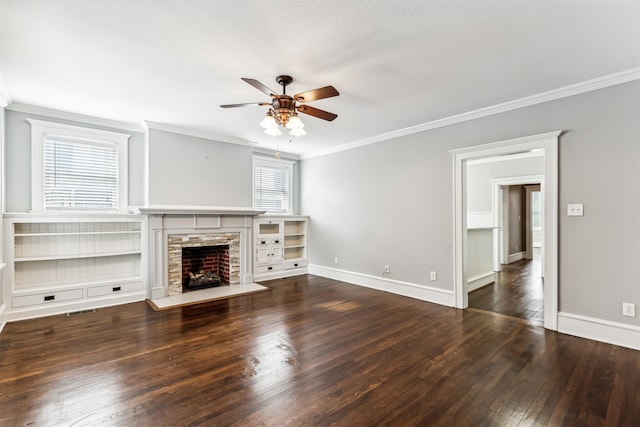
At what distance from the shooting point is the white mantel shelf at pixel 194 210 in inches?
172

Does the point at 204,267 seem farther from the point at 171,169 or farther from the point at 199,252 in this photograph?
the point at 171,169

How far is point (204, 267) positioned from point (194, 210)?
1305mm

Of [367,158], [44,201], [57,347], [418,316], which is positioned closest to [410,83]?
[367,158]

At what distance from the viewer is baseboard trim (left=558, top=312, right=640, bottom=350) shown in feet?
9.58

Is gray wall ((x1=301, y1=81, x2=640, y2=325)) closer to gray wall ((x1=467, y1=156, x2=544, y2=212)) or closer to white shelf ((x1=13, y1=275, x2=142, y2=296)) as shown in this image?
gray wall ((x1=467, y1=156, x2=544, y2=212))

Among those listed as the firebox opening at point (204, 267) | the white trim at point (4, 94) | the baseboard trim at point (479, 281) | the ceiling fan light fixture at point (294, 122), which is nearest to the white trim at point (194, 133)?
the white trim at point (4, 94)

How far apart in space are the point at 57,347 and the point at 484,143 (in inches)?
214

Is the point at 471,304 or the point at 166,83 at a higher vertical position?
the point at 166,83

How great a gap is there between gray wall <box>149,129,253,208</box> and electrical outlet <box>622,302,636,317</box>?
5.37 m

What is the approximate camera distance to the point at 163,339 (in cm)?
316

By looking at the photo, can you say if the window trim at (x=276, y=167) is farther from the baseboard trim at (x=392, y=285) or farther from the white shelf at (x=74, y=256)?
A: the white shelf at (x=74, y=256)

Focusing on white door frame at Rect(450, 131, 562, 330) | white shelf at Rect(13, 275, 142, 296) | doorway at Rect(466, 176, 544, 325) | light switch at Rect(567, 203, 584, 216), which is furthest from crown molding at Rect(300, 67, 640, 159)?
white shelf at Rect(13, 275, 142, 296)

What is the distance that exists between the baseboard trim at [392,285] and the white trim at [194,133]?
3.07 meters

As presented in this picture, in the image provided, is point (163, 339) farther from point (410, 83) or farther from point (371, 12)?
point (410, 83)
